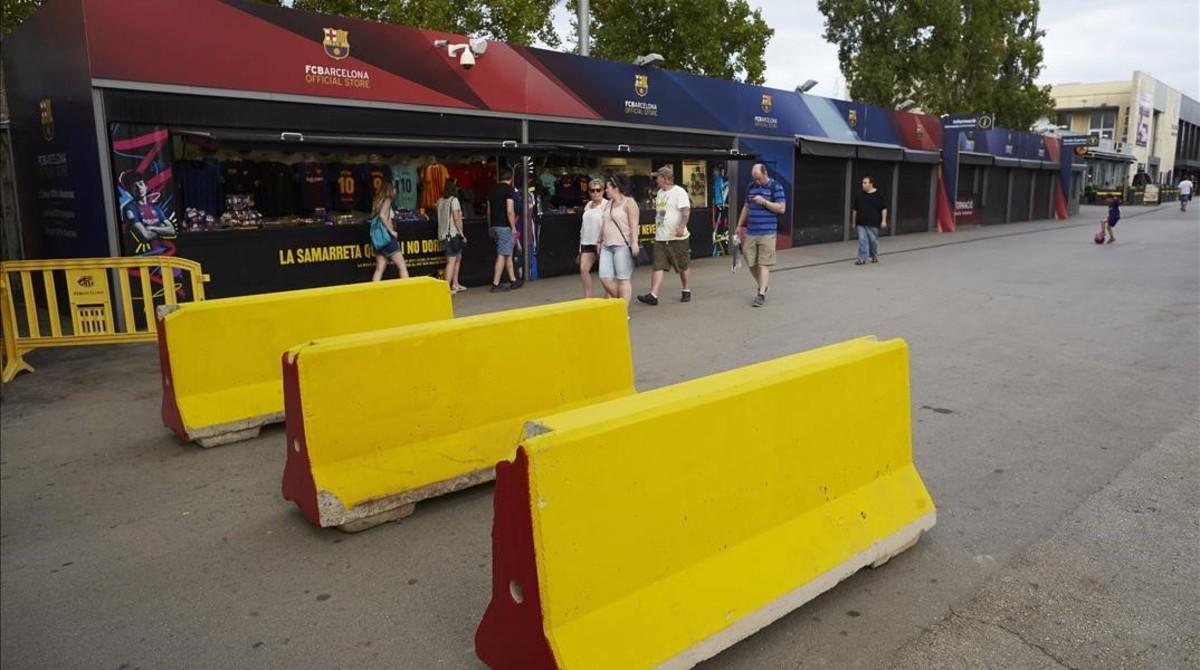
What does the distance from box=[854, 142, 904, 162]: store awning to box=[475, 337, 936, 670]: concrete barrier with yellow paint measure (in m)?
19.9

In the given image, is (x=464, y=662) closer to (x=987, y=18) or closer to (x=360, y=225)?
(x=360, y=225)

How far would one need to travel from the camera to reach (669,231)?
1050cm

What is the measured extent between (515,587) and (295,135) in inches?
364

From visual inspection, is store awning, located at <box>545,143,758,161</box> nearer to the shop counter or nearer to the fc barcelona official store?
the fc barcelona official store

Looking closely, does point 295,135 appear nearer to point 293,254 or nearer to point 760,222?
point 293,254

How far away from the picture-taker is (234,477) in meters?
4.77

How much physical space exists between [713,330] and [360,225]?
5.81 meters

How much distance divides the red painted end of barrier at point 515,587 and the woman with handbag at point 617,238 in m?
6.82

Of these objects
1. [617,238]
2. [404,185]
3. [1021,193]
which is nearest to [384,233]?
[404,185]

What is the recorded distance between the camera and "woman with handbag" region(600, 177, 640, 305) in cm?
935

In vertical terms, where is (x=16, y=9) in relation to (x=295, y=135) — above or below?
above

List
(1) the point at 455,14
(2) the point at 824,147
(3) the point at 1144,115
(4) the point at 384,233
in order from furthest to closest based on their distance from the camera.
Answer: (3) the point at 1144,115
(1) the point at 455,14
(2) the point at 824,147
(4) the point at 384,233

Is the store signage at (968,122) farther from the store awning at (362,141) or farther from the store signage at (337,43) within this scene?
the store signage at (337,43)

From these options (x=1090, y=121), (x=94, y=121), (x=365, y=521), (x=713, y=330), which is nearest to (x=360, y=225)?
(x=94, y=121)
